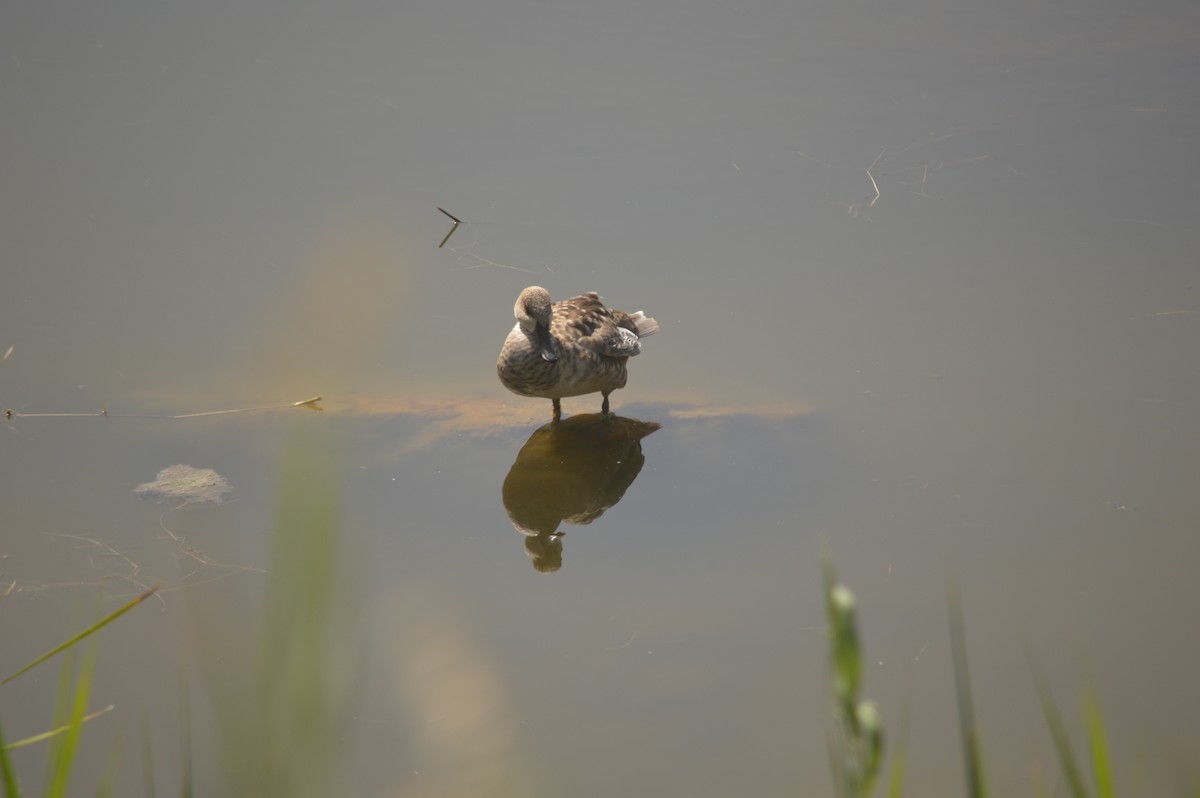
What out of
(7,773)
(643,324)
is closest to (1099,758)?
(7,773)

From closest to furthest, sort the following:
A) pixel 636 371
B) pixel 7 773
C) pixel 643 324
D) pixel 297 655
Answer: pixel 297 655, pixel 7 773, pixel 643 324, pixel 636 371

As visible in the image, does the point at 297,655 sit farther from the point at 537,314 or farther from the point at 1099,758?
the point at 537,314

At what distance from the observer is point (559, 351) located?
5.70 m

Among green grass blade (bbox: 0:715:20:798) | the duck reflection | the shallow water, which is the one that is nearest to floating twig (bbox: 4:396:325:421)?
the shallow water

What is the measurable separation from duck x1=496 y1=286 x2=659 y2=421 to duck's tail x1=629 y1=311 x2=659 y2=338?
→ 0.20 meters

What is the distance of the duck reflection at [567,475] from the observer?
5113 millimetres

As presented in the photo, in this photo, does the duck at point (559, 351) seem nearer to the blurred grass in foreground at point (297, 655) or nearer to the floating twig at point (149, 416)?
the floating twig at point (149, 416)

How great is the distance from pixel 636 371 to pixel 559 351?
42.7 inches

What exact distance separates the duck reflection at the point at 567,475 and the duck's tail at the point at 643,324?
0.55 m

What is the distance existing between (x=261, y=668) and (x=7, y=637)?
3572mm

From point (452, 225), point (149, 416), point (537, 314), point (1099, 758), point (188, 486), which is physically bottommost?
point (188, 486)

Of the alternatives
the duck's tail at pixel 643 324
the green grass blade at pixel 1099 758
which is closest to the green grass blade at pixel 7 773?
the green grass blade at pixel 1099 758

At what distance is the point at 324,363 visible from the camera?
6.07 meters

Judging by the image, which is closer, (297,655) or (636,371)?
(297,655)
